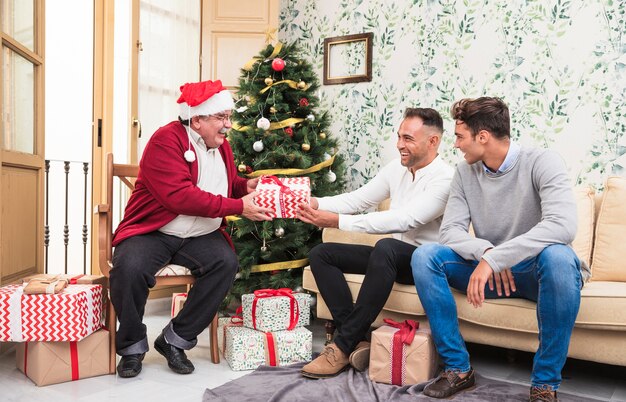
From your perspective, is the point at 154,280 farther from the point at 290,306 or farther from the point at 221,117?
the point at 221,117

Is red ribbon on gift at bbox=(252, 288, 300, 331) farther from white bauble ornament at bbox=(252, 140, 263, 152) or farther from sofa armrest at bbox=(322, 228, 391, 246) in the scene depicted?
white bauble ornament at bbox=(252, 140, 263, 152)

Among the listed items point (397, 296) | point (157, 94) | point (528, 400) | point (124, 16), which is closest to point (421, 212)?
point (397, 296)

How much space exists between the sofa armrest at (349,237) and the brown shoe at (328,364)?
84 cm

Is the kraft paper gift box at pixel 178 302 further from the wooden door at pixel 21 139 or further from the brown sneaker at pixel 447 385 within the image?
the brown sneaker at pixel 447 385

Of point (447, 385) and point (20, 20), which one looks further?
point (20, 20)

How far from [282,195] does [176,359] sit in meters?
0.83

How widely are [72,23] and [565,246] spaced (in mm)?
5244

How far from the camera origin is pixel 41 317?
2.21 m

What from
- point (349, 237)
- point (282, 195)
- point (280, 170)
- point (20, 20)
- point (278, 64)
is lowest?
point (349, 237)

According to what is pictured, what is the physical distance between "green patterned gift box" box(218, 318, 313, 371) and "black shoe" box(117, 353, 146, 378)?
A: 385mm

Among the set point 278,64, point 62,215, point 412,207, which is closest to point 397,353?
point 412,207

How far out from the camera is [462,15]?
3.47m

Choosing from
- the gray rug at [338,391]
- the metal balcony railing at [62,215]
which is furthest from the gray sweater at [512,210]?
the metal balcony railing at [62,215]

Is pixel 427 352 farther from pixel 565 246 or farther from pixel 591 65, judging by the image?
pixel 591 65
